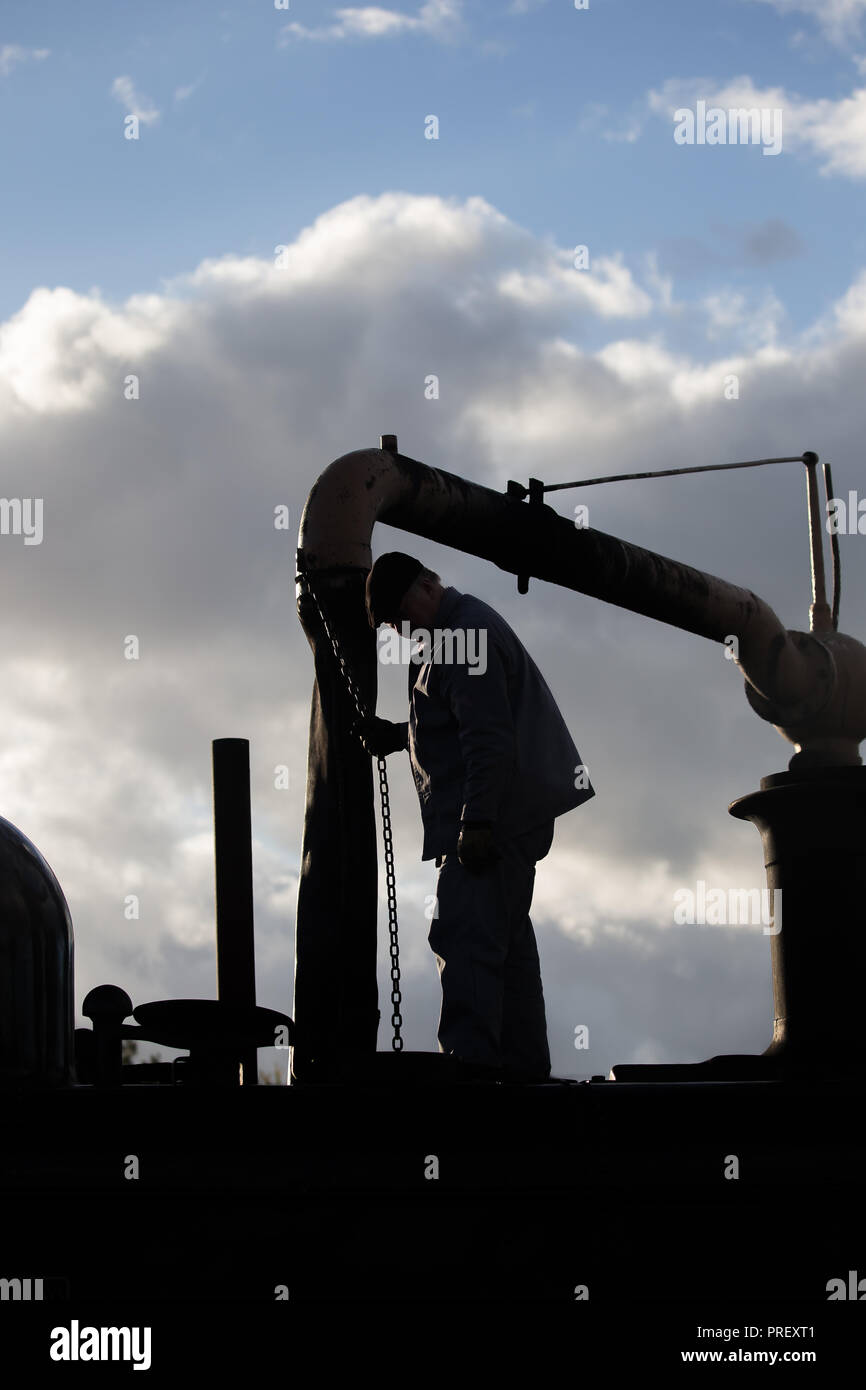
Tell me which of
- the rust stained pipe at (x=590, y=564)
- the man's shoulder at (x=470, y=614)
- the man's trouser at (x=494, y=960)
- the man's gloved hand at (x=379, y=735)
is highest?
the rust stained pipe at (x=590, y=564)

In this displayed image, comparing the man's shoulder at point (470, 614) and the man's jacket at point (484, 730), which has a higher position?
the man's shoulder at point (470, 614)

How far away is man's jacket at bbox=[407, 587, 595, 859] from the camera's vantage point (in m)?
5.46

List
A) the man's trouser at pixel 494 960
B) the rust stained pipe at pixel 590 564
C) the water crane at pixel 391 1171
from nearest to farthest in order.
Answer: the water crane at pixel 391 1171, the man's trouser at pixel 494 960, the rust stained pipe at pixel 590 564

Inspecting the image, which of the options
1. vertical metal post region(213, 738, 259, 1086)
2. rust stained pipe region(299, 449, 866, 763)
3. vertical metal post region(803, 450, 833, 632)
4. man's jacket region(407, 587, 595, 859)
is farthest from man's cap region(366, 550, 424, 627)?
vertical metal post region(803, 450, 833, 632)

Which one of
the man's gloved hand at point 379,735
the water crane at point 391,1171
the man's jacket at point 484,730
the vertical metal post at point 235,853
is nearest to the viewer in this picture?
the water crane at point 391,1171

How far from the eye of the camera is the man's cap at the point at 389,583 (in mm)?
5461

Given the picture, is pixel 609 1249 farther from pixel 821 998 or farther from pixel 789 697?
pixel 789 697

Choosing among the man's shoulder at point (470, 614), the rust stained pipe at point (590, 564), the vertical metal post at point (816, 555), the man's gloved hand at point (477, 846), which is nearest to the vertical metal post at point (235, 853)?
the man's gloved hand at point (477, 846)

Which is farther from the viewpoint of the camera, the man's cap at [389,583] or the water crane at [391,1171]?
the man's cap at [389,583]

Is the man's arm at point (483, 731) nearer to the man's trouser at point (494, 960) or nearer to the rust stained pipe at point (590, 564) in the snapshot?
the man's trouser at point (494, 960)

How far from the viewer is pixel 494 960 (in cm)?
528

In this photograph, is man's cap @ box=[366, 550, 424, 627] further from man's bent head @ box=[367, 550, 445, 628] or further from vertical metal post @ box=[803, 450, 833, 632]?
vertical metal post @ box=[803, 450, 833, 632]
